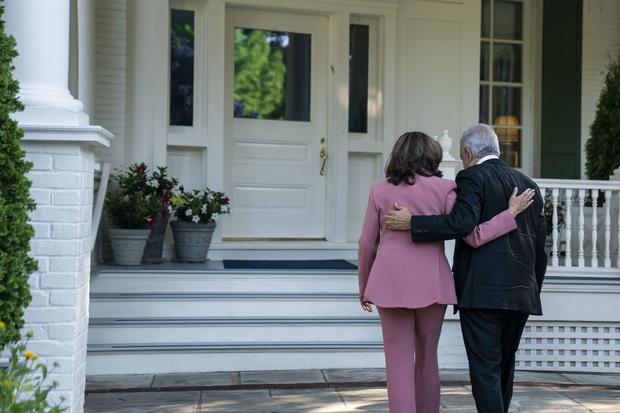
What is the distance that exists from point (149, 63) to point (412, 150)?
368 cm

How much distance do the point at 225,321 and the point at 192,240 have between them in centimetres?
119

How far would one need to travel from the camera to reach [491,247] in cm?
314

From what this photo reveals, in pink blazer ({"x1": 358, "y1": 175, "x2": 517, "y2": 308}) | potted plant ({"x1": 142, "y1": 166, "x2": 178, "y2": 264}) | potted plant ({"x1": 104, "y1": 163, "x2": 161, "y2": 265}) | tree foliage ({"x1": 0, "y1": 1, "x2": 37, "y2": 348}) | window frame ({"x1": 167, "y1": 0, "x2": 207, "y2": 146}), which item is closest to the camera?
tree foliage ({"x1": 0, "y1": 1, "x2": 37, "y2": 348})

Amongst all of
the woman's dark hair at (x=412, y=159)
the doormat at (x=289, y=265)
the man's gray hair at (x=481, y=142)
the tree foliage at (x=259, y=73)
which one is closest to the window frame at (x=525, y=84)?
the tree foliage at (x=259, y=73)

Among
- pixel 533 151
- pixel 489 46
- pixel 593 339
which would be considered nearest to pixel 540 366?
pixel 593 339

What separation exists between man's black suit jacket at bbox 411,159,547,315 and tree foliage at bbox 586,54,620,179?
3.82 metres

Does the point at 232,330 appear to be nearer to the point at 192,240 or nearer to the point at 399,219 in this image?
the point at 192,240

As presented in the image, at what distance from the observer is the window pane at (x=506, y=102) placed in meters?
7.52

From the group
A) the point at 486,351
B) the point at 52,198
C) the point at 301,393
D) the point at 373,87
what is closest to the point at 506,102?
the point at 373,87

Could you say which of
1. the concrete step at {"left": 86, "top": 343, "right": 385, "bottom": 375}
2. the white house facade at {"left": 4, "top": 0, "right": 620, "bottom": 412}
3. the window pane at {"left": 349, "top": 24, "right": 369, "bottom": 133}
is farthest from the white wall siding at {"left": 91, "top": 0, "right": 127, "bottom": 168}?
the window pane at {"left": 349, "top": 24, "right": 369, "bottom": 133}

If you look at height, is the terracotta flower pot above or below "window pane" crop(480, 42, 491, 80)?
below

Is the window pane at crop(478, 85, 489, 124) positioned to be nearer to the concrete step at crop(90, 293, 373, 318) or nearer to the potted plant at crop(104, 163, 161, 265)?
the concrete step at crop(90, 293, 373, 318)

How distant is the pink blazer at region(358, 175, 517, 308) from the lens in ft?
9.97

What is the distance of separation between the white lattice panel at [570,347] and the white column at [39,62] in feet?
11.3
